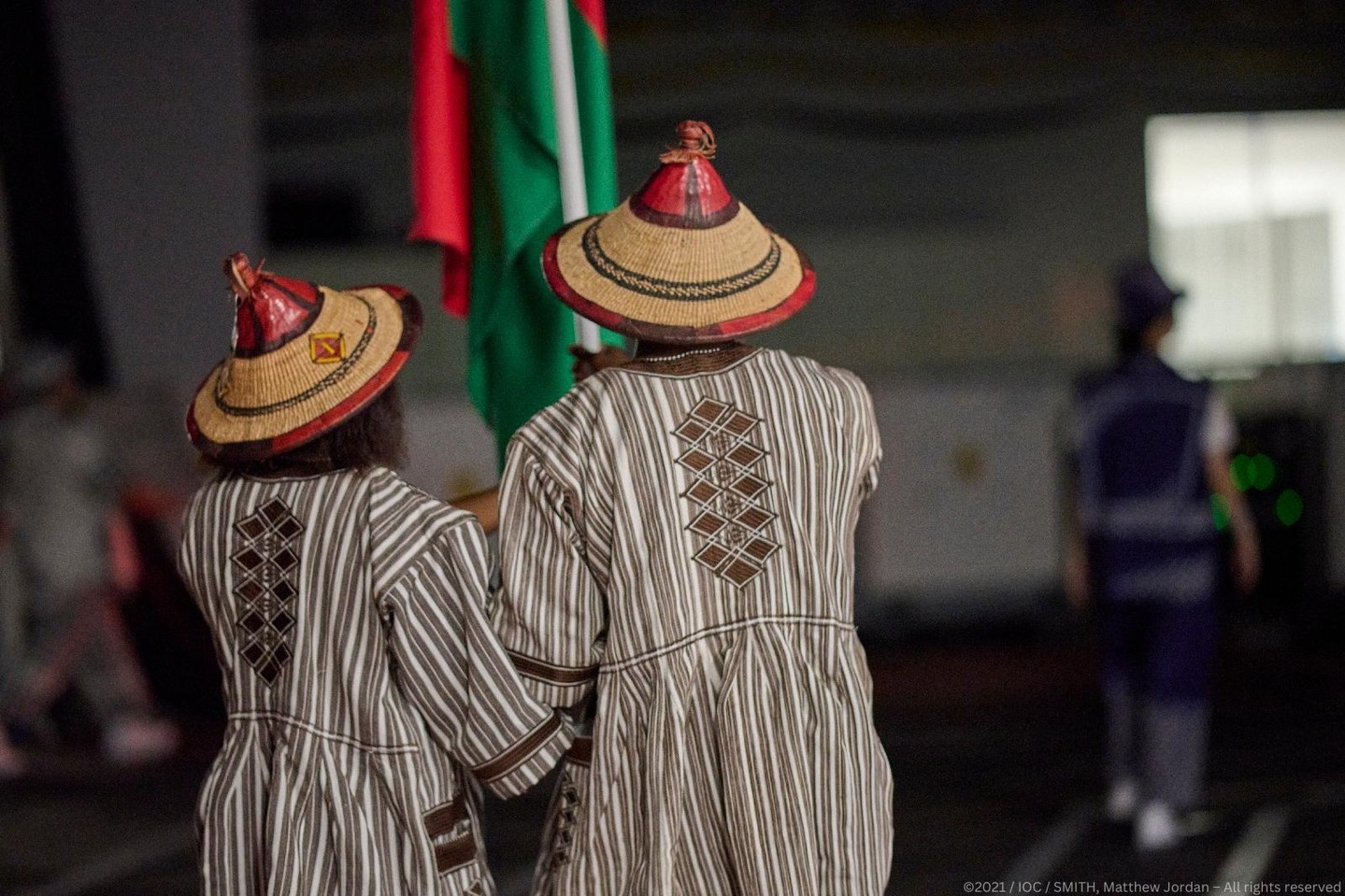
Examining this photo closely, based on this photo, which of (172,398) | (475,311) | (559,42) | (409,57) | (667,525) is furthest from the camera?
(409,57)

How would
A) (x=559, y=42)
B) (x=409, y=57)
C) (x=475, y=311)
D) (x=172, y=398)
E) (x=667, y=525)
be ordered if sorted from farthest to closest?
1. (x=409, y=57)
2. (x=172, y=398)
3. (x=475, y=311)
4. (x=559, y=42)
5. (x=667, y=525)

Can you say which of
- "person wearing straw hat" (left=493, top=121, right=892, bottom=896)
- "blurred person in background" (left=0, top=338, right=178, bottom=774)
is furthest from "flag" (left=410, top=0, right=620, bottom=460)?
"blurred person in background" (left=0, top=338, right=178, bottom=774)

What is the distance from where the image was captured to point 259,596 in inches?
96.4

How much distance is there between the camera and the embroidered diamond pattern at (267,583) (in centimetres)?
243

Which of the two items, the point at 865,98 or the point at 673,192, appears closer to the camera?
the point at 673,192

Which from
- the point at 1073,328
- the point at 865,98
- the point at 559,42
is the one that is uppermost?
the point at 559,42

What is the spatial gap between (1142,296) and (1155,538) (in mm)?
685

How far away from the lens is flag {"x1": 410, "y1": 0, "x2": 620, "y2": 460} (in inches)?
127

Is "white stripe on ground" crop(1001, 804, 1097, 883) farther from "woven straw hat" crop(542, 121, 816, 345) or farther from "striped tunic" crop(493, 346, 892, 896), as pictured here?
"woven straw hat" crop(542, 121, 816, 345)

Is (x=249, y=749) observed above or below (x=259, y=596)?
below

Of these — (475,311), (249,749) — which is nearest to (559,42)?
(475,311)

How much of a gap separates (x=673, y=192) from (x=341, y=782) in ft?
3.17

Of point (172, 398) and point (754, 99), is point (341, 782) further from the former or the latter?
point (754, 99)

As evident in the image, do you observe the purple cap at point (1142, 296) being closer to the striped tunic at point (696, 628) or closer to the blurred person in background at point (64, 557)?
the striped tunic at point (696, 628)
